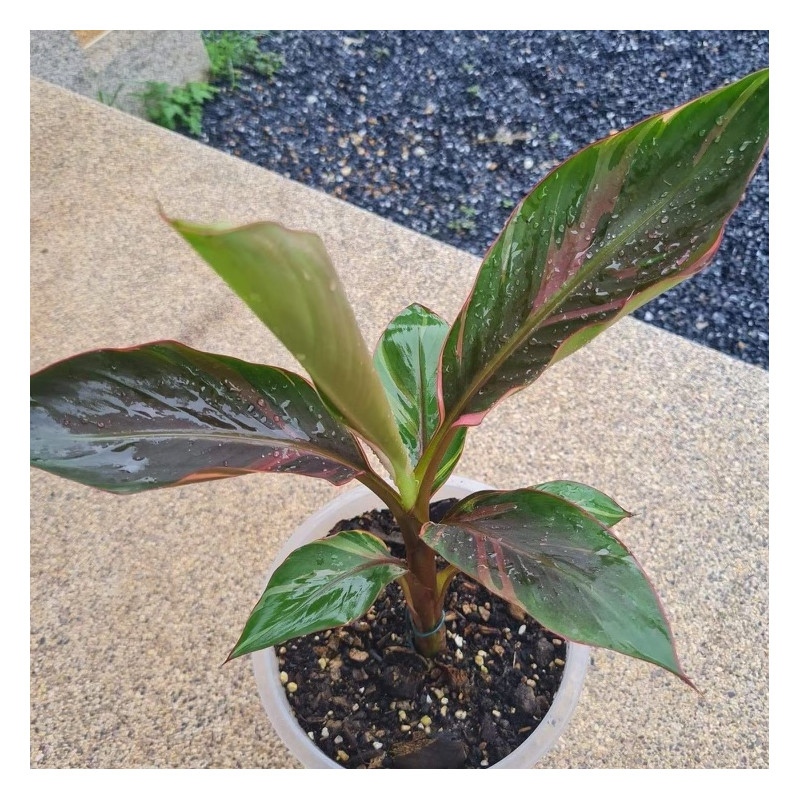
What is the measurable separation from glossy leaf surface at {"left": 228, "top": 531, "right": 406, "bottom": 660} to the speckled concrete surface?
42 cm

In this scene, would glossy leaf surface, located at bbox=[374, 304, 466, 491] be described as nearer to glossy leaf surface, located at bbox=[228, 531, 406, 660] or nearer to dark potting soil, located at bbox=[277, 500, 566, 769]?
glossy leaf surface, located at bbox=[228, 531, 406, 660]

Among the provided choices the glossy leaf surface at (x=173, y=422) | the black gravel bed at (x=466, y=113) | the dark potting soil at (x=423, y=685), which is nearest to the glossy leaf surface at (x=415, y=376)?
the glossy leaf surface at (x=173, y=422)

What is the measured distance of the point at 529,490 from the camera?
1.79 feet

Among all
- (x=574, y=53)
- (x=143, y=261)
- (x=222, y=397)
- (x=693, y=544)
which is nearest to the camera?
(x=222, y=397)

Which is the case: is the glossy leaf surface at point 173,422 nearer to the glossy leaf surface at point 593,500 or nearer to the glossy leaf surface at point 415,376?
the glossy leaf surface at point 415,376

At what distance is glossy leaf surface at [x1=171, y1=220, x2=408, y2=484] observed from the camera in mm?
321

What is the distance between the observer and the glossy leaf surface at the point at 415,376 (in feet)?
2.14

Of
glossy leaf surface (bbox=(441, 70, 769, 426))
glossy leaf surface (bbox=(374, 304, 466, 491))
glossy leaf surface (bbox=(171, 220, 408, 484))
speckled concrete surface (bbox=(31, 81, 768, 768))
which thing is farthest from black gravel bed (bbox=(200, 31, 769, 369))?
glossy leaf surface (bbox=(171, 220, 408, 484))

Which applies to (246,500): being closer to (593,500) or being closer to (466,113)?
(593,500)

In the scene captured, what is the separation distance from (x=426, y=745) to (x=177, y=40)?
1.61 m

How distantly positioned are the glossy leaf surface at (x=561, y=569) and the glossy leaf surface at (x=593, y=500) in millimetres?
137

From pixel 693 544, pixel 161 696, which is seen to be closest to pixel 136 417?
pixel 161 696

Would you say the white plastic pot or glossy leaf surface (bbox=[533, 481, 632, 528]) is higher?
glossy leaf surface (bbox=[533, 481, 632, 528])

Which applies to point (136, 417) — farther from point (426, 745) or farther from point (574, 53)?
point (574, 53)
